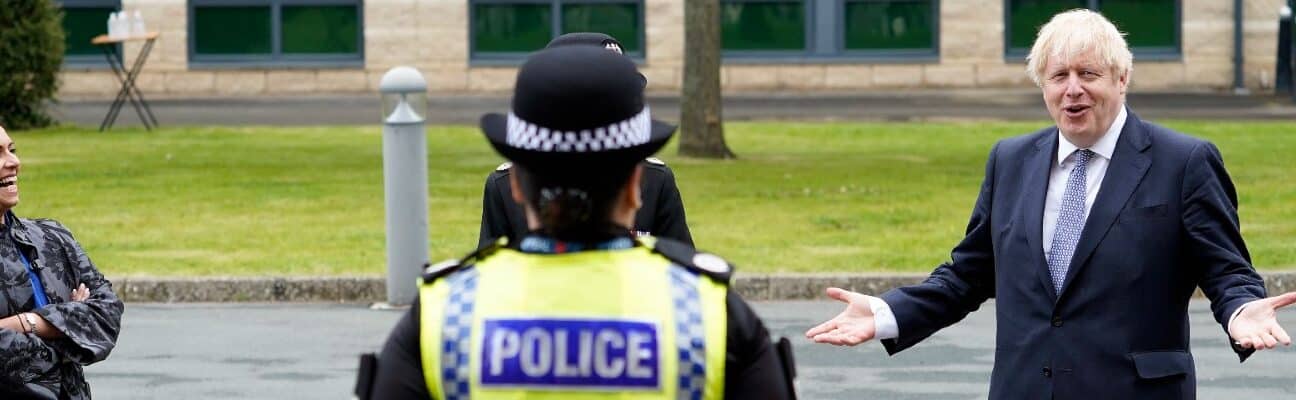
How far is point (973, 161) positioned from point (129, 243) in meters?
8.43

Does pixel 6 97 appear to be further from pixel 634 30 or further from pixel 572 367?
Result: pixel 572 367

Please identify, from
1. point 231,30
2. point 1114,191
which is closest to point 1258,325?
point 1114,191

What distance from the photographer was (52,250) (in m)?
5.58

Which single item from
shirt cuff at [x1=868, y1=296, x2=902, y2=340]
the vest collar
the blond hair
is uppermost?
the blond hair

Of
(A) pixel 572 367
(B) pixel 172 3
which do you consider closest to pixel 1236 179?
(A) pixel 572 367

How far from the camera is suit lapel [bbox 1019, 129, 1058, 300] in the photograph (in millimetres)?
4895

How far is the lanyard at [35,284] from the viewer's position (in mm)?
5500

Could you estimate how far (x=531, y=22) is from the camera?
3309 cm

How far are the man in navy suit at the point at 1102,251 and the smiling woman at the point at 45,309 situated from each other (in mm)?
1874

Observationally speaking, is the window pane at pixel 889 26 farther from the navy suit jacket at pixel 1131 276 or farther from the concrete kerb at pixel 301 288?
the navy suit jacket at pixel 1131 276

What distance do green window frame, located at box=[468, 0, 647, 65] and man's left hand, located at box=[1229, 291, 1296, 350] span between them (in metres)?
28.2

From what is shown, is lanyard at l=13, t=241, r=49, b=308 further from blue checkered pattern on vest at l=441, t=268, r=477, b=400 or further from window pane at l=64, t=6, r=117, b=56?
window pane at l=64, t=6, r=117, b=56

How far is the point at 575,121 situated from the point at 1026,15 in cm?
3030

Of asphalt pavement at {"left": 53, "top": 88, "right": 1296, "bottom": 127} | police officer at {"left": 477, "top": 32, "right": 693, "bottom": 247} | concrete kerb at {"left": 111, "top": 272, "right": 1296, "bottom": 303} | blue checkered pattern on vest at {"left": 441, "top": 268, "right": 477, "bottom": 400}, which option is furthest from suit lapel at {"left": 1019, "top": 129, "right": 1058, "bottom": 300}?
asphalt pavement at {"left": 53, "top": 88, "right": 1296, "bottom": 127}
